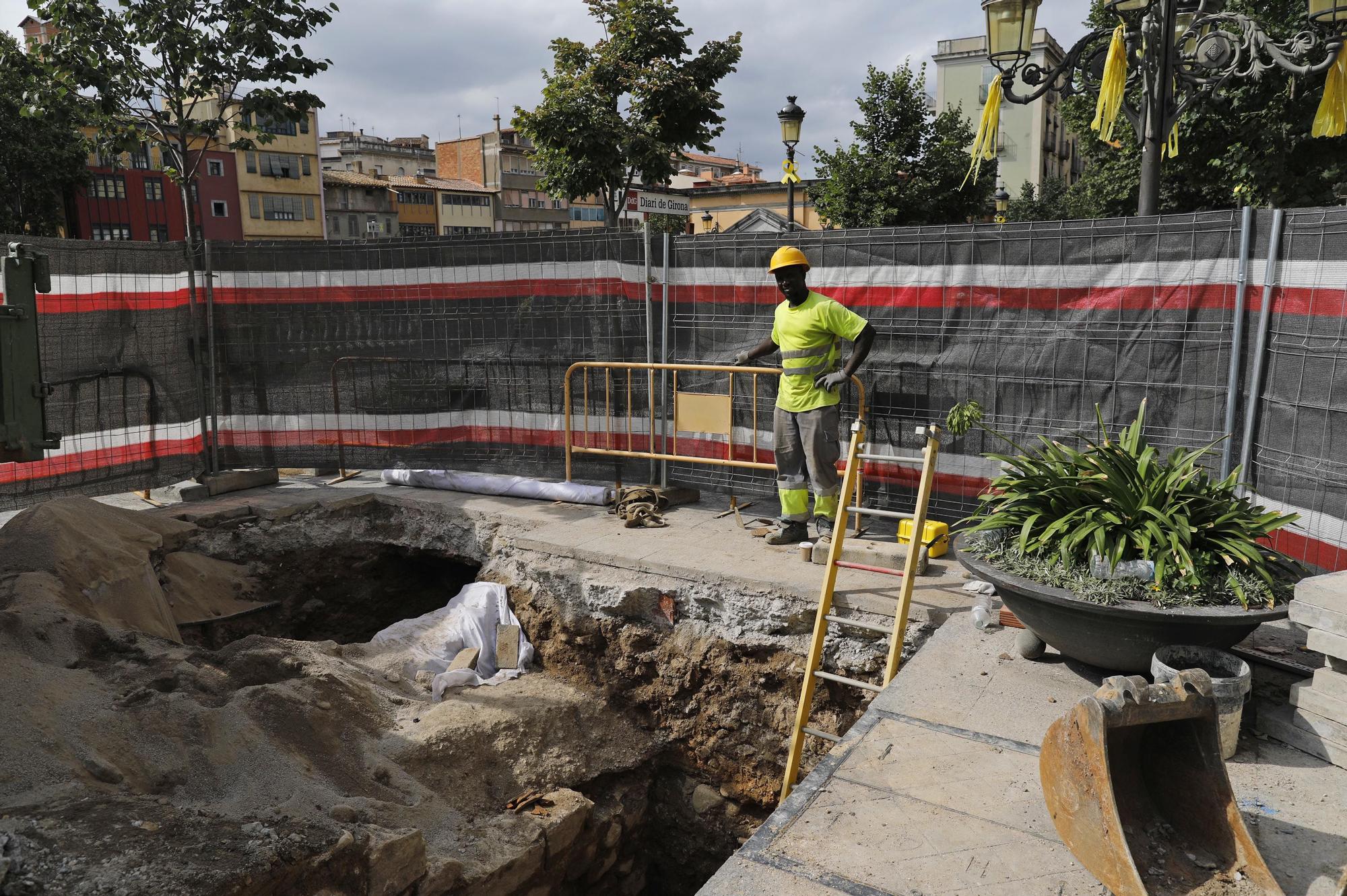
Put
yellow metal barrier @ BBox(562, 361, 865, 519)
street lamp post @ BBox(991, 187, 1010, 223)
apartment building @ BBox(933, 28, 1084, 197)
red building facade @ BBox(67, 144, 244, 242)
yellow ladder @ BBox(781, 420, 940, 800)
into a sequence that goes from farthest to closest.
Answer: apartment building @ BBox(933, 28, 1084, 197)
red building facade @ BBox(67, 144, 244, 242)
street lamp post @ BBox(991, 187, 1010, 223)
yellow metal barrier @ BBox(562, 361, 865, 519)
yellow ladder @ BBox(781, 420, 940, 800)

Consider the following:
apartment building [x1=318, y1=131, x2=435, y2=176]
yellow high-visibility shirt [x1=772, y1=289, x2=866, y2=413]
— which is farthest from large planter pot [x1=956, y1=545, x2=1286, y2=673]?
apartment building [x1=318, y1=131, x2=435, y2=176]

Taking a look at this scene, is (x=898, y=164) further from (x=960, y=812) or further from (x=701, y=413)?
(x=960, y=812)

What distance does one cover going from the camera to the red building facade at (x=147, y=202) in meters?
49.2

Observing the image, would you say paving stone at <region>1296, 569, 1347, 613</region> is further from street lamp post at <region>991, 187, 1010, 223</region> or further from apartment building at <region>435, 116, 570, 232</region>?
apartment building at <region>435, 116, 570, 232</region>

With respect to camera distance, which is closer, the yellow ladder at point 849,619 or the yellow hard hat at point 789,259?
the yellow ladder at point 849,619

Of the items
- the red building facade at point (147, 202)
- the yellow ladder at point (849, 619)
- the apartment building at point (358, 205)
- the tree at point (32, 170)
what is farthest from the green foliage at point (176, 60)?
the apartment building at point (358, 205)

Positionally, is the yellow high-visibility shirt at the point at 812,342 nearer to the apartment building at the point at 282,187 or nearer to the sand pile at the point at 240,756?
the sand pile at the point at 240,756

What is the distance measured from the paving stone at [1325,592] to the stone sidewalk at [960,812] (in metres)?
0.61

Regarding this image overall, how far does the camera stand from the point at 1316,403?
5.06 meters

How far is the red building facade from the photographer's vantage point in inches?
1935

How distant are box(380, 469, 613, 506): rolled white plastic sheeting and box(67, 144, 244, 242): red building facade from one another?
44371 mm

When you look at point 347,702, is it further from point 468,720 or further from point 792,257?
point 792,257

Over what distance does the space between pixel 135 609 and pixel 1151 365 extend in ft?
23.1

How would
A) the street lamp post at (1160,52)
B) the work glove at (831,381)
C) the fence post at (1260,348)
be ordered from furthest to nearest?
1. the street lamp post at (1160,52)
2. the work glove at (831,381)
3. the fence post at (1260,348)
